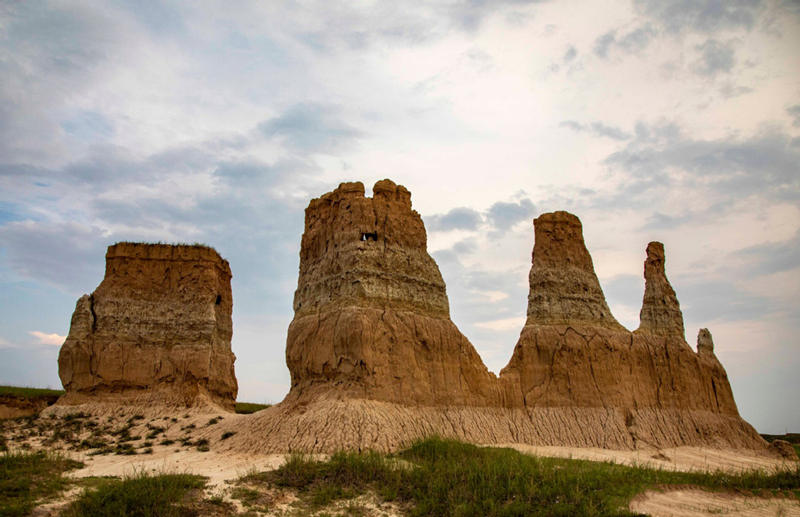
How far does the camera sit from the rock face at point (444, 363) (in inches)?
904

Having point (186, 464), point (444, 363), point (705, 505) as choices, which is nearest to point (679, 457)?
point (444, 363)

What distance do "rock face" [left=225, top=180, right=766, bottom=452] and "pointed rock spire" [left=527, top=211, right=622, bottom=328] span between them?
0.06m

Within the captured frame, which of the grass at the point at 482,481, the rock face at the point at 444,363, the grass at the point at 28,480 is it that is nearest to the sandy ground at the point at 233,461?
the grass at the point at 28,480

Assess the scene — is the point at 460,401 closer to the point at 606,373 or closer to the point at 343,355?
the point at 343,355

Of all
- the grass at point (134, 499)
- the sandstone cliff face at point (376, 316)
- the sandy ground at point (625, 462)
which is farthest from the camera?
the sandstone cliff face at point (376, 316)

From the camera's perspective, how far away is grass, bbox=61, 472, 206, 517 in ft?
48.6

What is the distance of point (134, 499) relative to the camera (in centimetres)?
1520

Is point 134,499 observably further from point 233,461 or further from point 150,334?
point 150,334

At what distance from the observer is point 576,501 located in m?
15.5

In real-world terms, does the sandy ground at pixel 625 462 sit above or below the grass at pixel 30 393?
below

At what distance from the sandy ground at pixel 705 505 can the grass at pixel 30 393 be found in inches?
1228

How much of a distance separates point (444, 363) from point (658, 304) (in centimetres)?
1437

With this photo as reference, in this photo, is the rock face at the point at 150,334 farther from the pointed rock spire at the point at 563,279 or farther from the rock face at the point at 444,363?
the pointed rock spire at the point at 563,279

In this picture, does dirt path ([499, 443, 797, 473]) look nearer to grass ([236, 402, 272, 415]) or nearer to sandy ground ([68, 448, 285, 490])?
sandy ground ([68, 448, 285, 490])
